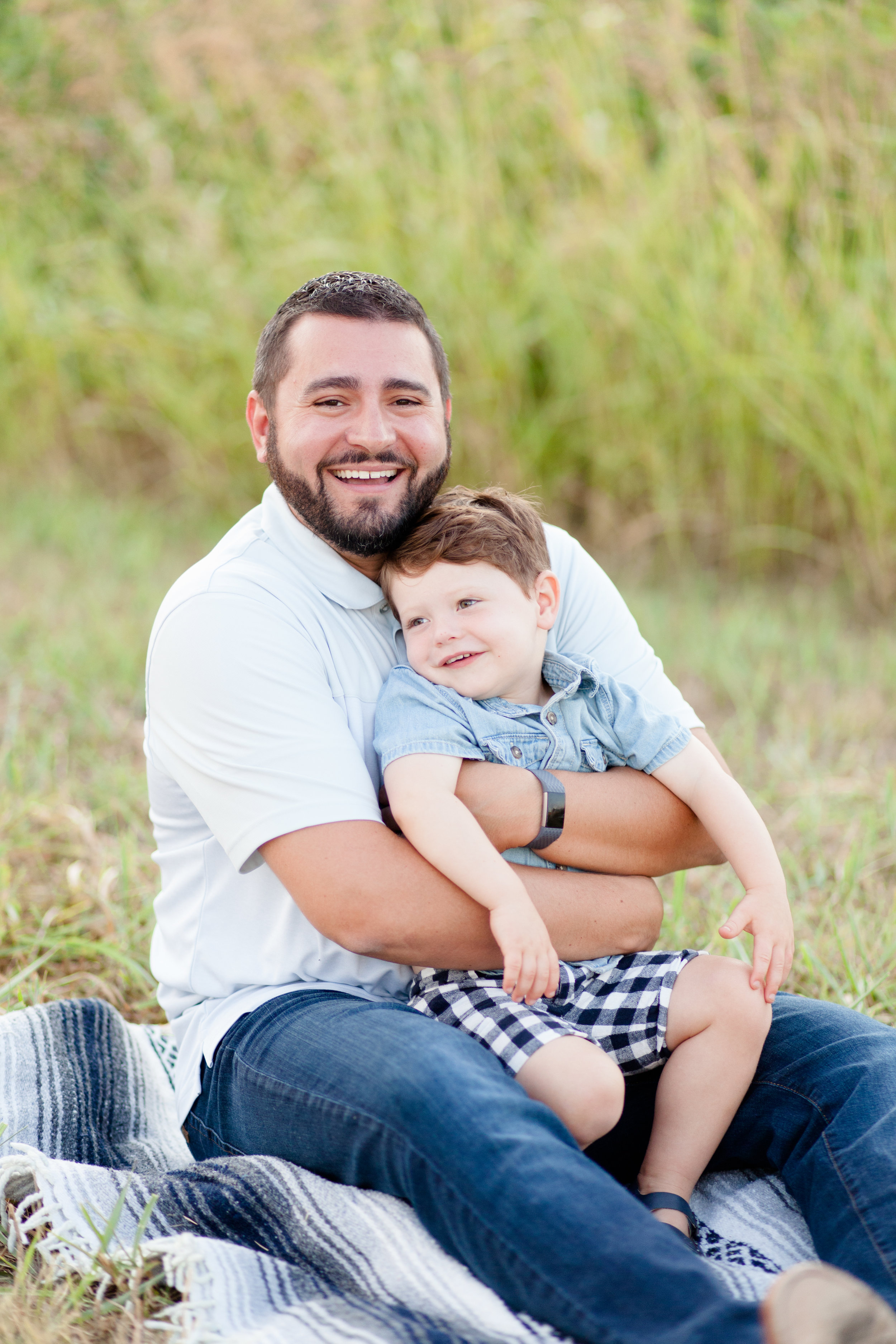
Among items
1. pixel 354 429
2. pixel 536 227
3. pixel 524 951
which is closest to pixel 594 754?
pixel 524 951

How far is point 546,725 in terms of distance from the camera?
2.01 meters

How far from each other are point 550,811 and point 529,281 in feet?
11.8

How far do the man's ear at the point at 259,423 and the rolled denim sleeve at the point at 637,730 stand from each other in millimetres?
705

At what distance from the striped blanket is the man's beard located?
95 centimetres

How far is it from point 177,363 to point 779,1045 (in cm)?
474

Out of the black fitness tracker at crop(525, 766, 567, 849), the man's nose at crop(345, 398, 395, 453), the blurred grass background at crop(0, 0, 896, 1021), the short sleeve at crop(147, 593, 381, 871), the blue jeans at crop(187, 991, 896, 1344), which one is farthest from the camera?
the blurred grass background at crop(0, 0, 896, 1021)

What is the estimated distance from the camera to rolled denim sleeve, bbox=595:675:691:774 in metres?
2.02

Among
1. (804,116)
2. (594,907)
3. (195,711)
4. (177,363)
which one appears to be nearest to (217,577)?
(195,711)

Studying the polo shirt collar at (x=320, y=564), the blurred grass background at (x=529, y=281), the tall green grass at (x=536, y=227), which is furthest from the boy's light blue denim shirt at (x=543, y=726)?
the tall green grass at (x=536, y=227)

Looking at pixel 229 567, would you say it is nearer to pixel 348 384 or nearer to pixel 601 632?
pixel 348 384

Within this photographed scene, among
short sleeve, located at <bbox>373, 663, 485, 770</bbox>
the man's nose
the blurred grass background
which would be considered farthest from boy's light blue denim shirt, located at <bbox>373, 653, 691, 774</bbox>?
the blurred grass background

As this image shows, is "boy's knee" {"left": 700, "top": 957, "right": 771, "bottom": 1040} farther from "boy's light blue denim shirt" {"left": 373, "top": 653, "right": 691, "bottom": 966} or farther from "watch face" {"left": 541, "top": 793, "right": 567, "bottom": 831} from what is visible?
"watch face" {"left": 541, "top": 793, "right": 567, "bottom": 831}

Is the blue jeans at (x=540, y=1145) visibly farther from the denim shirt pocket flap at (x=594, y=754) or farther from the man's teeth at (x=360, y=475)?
the man's teeth at (x=360, y=475)

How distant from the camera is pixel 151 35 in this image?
5.45 m
